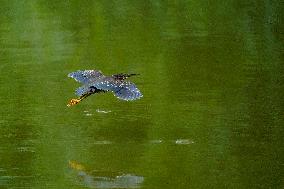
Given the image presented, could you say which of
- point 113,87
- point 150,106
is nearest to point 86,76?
point 113,87

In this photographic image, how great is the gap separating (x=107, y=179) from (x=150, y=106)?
2.10 meters

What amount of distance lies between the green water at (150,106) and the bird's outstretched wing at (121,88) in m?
0.58

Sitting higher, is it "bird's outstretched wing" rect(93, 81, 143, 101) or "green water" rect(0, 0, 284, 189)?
"bird's outstretched wing" rect(93, 81, 143, 101)

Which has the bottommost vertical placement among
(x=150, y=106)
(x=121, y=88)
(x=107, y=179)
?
(x=107, y=179)

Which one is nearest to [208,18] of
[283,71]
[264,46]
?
[264,46]

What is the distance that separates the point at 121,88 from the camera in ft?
23.9

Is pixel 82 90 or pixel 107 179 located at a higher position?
pixel 82 90

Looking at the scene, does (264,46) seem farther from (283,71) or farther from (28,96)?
(28,96)

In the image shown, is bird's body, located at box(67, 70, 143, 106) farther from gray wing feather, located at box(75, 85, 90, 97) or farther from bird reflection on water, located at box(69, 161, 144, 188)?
bird reflection on water, located at box(69, 161, 144, 188)

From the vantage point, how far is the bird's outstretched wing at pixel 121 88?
23.5 ft

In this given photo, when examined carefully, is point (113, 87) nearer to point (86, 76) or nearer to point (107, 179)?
point (86, 76)

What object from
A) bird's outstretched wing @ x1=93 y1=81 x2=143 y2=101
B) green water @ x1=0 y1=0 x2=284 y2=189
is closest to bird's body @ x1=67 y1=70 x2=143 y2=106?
bird's outstretched wing @ x1=93 y1=81 x2=143 y2=101

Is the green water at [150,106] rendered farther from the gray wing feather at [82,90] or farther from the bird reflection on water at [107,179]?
the gray wing feather at [82,90]

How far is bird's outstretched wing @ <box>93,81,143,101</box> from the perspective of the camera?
715 cm
